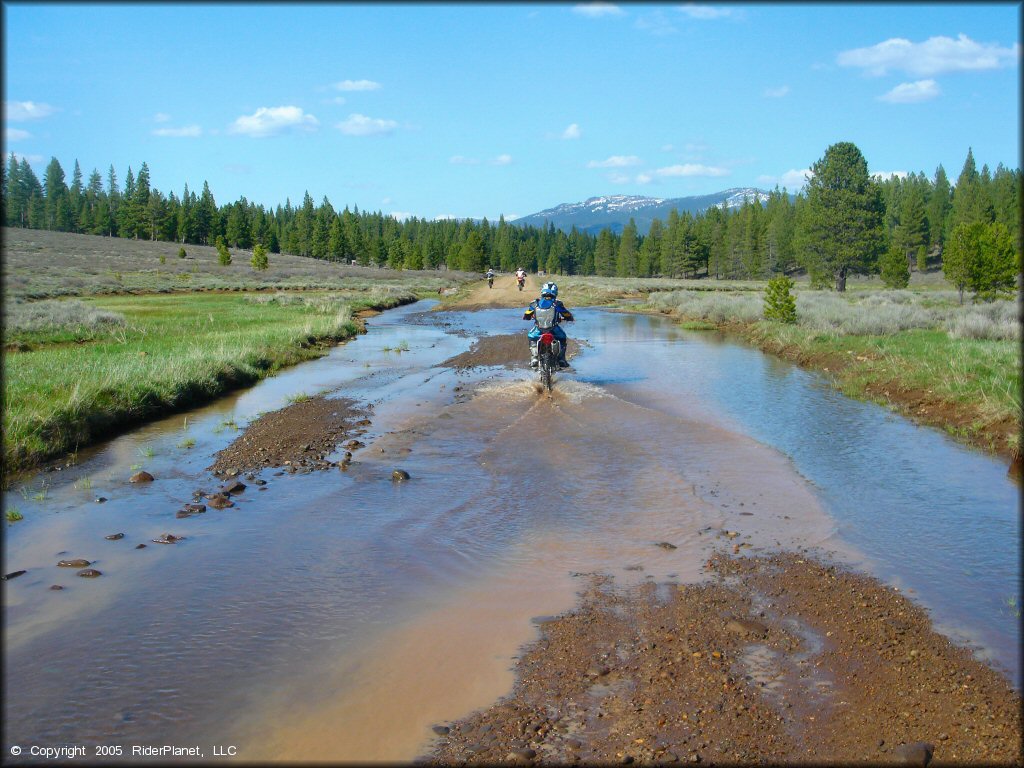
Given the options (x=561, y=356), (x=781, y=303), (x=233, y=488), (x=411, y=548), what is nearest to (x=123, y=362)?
(x=233, y=488)

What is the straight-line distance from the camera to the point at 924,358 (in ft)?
61.8

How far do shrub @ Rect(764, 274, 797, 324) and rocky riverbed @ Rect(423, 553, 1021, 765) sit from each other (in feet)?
87.5

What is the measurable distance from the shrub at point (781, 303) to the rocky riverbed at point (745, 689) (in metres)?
26.7

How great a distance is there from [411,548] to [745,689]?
163 inches

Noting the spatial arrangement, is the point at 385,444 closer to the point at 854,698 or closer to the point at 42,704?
the point at 42,704

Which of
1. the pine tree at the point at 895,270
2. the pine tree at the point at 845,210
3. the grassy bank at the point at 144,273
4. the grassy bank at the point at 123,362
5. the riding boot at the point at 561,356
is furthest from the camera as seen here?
the pine tree at the point at 895,270

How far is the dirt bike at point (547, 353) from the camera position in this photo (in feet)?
55.6

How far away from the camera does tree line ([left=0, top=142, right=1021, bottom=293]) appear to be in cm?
5628

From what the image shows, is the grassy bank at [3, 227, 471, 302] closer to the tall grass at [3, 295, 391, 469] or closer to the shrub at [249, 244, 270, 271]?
the shrub at [249, 244, 270, 271]

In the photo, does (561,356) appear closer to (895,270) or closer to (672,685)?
(672,685)

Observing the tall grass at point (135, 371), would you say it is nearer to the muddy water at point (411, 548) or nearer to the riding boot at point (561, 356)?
the muddy water at point (411, 548)

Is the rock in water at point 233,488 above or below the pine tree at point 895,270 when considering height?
below

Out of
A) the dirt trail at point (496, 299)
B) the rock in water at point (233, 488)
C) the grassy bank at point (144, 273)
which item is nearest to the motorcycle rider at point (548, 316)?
the rock in water at point (233, 488)

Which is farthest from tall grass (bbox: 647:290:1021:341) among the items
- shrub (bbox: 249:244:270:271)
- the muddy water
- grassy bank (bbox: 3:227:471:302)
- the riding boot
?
shrub (bbox: 249:244:270:271)
